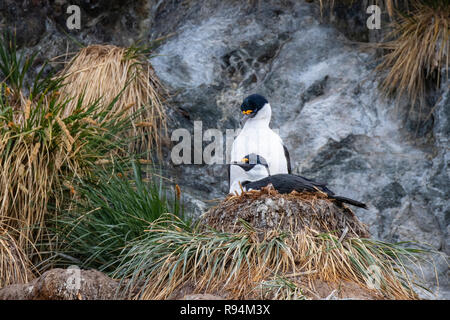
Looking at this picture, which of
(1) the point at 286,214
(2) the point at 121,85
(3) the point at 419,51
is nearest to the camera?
(1) the point at 286,214

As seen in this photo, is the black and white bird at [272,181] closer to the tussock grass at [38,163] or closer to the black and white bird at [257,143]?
the black and white bird at [257,143]

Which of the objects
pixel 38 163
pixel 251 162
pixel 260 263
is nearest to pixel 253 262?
pixel 260 263

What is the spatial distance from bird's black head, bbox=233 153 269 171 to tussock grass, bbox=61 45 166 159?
4.94 ft

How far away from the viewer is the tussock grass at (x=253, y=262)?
413 cm

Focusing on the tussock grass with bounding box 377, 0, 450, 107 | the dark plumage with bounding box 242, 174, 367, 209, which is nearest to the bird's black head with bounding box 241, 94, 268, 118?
the dark plumage with bounding box 242, 174, 367, 209

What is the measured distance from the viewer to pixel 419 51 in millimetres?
6578

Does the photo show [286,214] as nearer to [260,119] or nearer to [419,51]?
[260,119]

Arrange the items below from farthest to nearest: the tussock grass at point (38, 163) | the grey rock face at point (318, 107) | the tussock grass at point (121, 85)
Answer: the tussock grass at point (121, 85) → the grey rock face at point (318, 107) → the tussock grass at point (38, 163)

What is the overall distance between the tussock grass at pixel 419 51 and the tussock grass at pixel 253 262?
2638 millimetres

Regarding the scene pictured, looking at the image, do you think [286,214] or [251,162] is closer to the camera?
[286,214]

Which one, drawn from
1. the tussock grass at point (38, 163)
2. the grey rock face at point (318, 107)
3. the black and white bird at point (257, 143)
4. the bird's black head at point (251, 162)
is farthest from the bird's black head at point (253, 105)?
the grey rock face at point (318, 107)

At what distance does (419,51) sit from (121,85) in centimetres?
306
